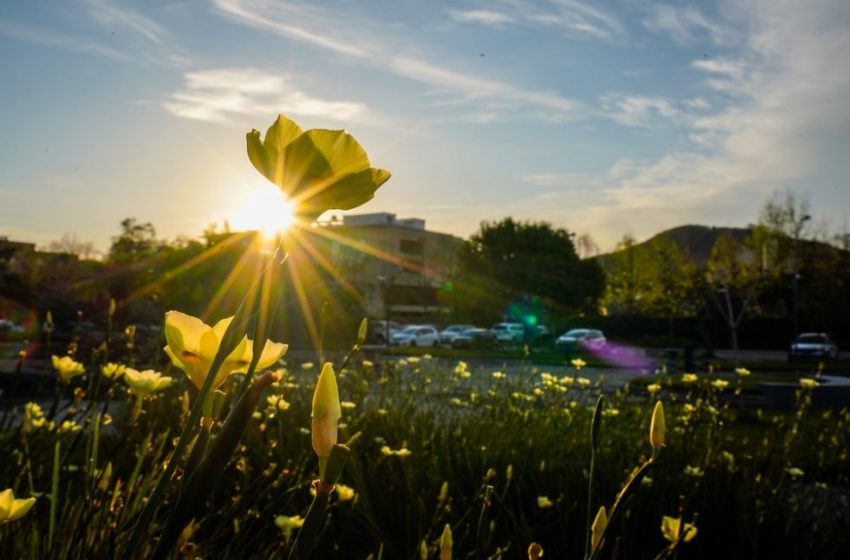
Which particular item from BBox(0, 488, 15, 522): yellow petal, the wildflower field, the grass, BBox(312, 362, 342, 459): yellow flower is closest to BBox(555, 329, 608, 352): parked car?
the wildflower field

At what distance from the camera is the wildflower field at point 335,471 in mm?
567

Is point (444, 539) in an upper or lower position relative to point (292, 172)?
lower

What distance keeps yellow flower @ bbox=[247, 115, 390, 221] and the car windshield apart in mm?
36433

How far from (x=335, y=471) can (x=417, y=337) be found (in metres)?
36.0

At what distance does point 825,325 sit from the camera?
121ft

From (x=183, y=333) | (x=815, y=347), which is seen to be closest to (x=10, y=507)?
(x=183, y=333)

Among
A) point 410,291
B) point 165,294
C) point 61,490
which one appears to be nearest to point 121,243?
point 410,291

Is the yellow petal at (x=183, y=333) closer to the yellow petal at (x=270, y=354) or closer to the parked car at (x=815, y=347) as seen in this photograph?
the yellow petal at (x=270, y=354)

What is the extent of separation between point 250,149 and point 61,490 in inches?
125

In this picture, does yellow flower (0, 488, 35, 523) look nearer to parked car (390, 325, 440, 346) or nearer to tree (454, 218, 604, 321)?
parked car (390, 325, 440, 346)

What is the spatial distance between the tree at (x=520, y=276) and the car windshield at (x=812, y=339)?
16911 mm

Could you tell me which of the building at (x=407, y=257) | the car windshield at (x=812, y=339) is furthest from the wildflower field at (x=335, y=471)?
the building at (x=407, y=257)

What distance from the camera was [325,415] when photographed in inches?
22.0

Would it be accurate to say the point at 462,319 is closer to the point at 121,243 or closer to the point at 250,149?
the point at 121,243
